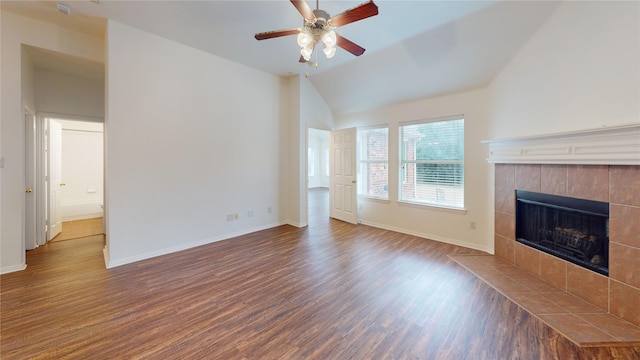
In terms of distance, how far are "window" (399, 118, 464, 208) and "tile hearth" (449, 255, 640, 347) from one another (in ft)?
4.52

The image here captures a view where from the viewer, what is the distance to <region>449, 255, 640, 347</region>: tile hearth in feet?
6.18

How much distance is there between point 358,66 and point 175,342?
4542 mm

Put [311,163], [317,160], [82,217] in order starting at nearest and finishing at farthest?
1. [82,217]
2. [311,163]
3. [317,160]

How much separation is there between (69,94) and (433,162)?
6.54 metres

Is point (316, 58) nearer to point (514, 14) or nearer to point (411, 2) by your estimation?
Result: point (411, 2)

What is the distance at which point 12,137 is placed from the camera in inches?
118

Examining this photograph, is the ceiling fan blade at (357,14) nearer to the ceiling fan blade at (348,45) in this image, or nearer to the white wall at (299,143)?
the ceiling fan blade at (348,45)

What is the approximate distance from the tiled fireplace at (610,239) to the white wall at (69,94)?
701 centimetres

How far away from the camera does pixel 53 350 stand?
1770 mm

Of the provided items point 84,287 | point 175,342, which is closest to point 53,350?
point 175,342

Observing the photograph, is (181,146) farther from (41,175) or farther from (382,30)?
(382,30)

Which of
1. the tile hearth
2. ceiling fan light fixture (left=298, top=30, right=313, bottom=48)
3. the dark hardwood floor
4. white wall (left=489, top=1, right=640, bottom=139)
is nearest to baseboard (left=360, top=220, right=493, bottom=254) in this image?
the dark hardwood floor

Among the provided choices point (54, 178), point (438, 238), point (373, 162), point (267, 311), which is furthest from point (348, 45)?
point (54, 178)

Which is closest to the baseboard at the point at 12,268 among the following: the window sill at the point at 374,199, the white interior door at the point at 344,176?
the white interior door at the point at 344,176
